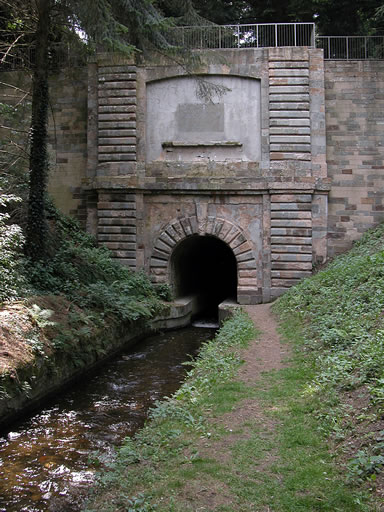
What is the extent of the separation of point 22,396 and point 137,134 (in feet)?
35.7

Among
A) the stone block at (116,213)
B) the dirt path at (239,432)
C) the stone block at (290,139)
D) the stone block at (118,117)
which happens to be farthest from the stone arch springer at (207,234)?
the dirt path at (239,432)

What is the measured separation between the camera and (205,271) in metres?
23.5

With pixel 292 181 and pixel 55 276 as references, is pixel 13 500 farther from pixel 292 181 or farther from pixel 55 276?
pixel 292 181

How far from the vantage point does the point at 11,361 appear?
21.7 ft

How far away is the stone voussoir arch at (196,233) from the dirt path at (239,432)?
21.7 feet

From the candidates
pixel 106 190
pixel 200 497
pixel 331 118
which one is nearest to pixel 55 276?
pixel 106 190

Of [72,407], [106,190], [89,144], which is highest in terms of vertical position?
[89,144]

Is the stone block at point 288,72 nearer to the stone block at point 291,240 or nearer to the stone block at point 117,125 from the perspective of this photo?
the stone block at point 117,125

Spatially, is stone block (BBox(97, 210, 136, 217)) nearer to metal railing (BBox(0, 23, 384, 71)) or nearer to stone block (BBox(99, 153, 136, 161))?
stone block (BBox(99, 153, 136, 161))

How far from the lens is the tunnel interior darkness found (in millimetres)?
17641

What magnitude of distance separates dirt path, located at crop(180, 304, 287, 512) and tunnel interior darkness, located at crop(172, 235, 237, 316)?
8.33 metres

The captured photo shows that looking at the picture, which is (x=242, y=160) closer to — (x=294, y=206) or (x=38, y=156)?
(x=294, y=206)

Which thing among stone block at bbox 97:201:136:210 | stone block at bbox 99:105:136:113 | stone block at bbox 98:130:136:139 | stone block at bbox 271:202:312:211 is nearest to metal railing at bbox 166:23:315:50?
stone block at bbox 99:105:136:113

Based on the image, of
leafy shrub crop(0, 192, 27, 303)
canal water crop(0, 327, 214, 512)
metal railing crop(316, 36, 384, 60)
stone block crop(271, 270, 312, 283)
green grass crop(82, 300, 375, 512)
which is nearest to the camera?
green grass crop(82, 300, 375, 512)
